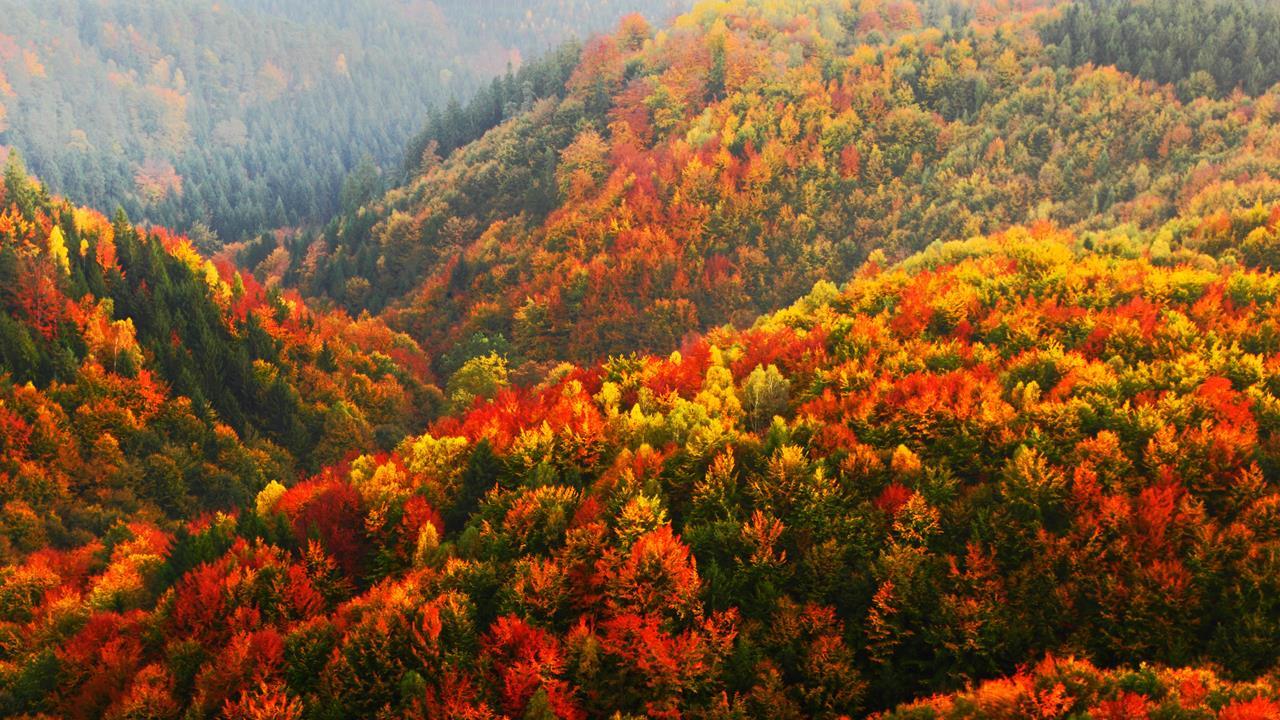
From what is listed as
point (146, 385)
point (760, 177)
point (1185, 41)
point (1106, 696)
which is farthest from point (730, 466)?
point (1185, 41)

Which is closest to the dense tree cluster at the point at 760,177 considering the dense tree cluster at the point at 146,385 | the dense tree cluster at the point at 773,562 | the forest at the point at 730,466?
the forest at the point at 730,466

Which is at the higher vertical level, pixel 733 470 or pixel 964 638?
pixel 733 470

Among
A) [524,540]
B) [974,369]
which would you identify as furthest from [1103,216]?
[524,540]

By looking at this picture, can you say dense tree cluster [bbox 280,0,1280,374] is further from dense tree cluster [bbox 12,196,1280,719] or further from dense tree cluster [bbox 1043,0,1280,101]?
dense tree cluster [bbox 12,196,1280,719]

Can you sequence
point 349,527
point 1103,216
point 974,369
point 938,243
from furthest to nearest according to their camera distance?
point 1103,216 < point 938,243 < point 974,369 < point 349,527

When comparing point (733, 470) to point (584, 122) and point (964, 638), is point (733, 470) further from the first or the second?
point (584, 122)

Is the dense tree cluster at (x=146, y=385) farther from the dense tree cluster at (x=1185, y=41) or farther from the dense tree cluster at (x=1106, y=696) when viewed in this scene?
the dense tree cluster at (x=1185, y=41)

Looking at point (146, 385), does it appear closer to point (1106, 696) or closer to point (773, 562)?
point (773, 562)
